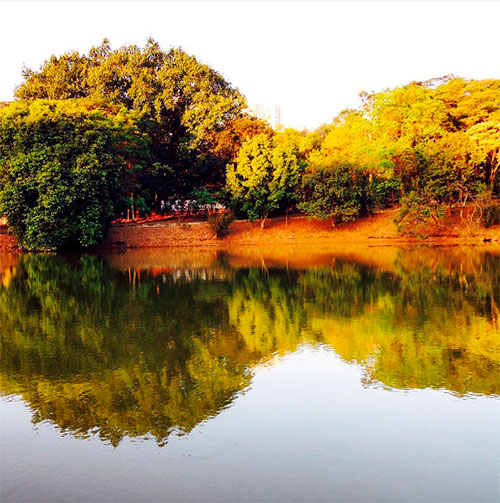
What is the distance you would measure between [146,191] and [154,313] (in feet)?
91.3

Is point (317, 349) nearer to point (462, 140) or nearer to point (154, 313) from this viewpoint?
point (154, 313)

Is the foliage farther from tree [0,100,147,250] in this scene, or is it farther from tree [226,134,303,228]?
tree [0,100,147,250]

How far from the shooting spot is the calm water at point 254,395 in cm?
595

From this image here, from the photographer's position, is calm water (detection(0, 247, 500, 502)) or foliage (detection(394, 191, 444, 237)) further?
foliage (detection(394, 191, 444, 237))

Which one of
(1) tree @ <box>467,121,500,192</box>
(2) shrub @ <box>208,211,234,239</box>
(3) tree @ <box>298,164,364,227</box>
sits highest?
(1) tree @ <box>467,121,500,192</box>

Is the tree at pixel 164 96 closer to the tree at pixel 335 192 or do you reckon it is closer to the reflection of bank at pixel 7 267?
the tree at pixel 335 192

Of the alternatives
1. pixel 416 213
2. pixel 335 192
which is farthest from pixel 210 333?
pixel 335 192

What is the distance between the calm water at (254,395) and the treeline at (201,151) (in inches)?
722

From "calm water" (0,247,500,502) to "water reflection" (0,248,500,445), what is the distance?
5 centimetres

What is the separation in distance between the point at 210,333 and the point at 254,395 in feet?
13.9

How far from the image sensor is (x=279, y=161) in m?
40.2

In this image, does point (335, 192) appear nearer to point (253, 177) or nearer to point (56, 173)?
point (253, 177)

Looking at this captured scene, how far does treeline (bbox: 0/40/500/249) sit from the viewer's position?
3491cm

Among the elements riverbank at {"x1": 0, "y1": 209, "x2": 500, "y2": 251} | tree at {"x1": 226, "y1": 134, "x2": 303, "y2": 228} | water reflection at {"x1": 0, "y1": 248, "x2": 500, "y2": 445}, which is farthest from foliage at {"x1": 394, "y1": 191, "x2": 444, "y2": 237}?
water reflection at {"x1": 0, "y1": 248, "x2": 500, "y2": 445}
